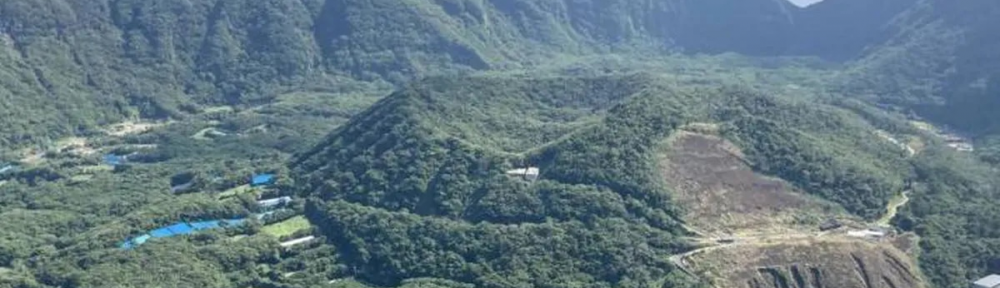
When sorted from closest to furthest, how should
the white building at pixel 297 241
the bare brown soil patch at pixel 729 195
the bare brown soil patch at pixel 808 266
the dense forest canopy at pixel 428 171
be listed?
1. the bare brown soil patch at pixel 808 266
2. the dense forest canopy at pixel 428 171
3. the bare brown soil patch at pixel 729 195
4. the white building at pixel 297 241

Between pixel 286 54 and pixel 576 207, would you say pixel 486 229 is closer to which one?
pixel 576 207

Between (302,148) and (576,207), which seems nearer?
(576,207)

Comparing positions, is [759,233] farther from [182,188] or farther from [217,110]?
[217,110]

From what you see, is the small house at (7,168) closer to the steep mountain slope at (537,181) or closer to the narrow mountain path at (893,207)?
the steep mountain slope at (537,181)

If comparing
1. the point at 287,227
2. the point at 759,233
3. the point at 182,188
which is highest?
the point at 759,233

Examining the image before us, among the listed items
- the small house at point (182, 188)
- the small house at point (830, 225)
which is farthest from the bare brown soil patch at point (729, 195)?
the small house at point (182, 188)

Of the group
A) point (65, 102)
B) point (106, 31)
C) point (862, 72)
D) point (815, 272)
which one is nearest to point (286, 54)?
point (106, 31)

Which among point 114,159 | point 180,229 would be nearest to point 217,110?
point 114,159
